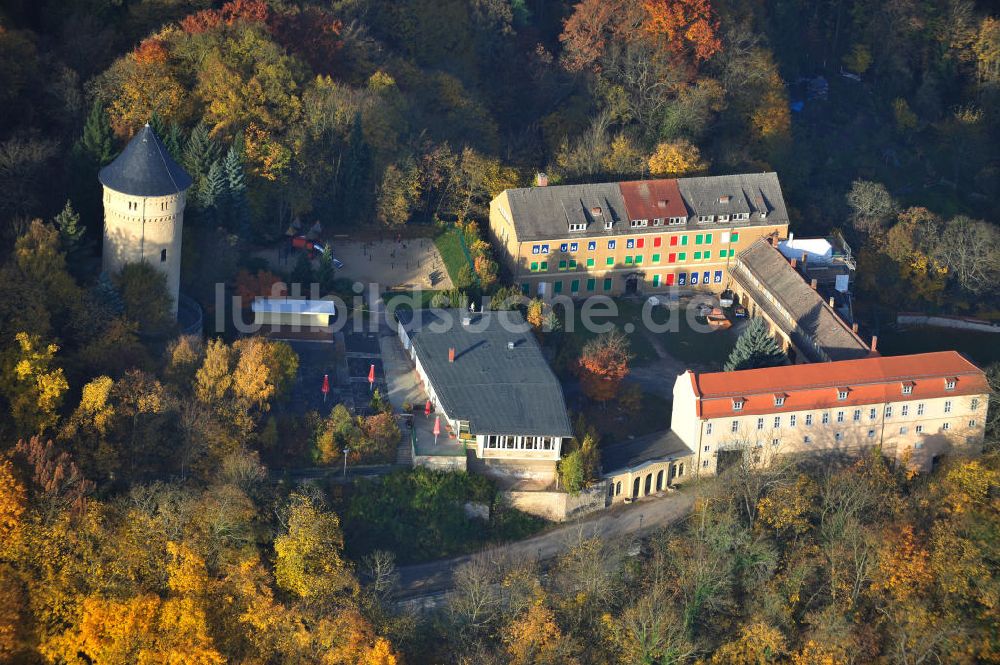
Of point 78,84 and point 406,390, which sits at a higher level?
point 78,84

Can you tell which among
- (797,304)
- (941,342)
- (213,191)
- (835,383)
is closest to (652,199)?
(797,304)

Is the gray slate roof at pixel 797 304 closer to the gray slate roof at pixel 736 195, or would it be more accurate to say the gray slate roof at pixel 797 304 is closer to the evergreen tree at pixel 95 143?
the gray slate roof at pixel 736 195

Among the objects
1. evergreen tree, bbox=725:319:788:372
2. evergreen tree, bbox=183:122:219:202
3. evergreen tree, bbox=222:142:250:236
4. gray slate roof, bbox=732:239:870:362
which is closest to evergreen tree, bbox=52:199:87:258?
evergreen tree, bbox=183:122:219:202

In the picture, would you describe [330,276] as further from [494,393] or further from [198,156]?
[494,393]

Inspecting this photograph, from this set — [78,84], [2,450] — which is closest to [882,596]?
[2,450]

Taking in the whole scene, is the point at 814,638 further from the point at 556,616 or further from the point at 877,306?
the point at 877,306

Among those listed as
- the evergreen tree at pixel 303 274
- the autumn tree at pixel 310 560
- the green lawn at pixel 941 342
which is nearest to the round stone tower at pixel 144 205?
the evergreen tree at pixel 303 274
